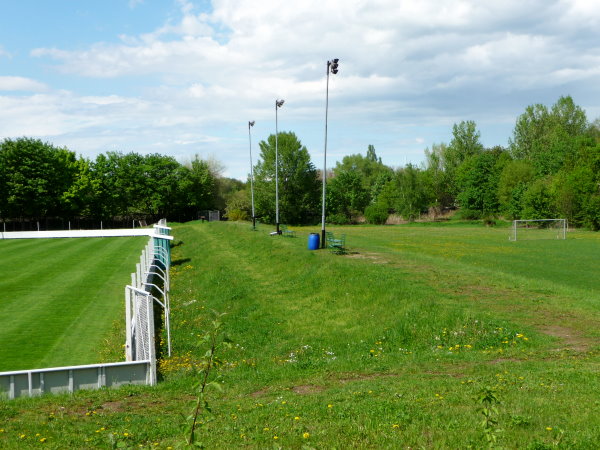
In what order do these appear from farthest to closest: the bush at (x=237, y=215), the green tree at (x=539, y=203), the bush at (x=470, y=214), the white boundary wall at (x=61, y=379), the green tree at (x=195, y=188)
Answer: the bush at (x=470, y=214) → the green tree at (x=195, y=188) → the bush at (x=237, y=215) → the green tree at (x=539, y=203) → the white boundary wall at (x=61, y=379)

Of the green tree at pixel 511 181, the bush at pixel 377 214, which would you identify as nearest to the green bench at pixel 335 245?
the green tree at pixel 511 181

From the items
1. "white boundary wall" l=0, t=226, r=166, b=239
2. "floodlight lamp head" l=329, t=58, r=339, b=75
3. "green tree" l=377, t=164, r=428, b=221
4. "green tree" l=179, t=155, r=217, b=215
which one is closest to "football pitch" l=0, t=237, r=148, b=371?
"floodlight lamp head" l=329, t=58, r=339, b=75

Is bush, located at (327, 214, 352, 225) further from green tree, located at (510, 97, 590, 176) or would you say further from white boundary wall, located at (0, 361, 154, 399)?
white boundary wall, located at (0, 361, 154, 399)

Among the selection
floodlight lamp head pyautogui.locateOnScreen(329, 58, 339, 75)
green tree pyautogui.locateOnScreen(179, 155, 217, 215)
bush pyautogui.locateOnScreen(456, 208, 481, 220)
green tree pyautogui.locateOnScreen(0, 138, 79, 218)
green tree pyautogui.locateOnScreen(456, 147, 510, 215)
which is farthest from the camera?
bush pyautogui.locateOnScreen(456, 208, 481, 220)

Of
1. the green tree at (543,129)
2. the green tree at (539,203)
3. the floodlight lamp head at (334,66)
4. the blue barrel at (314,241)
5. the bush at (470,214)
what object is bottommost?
the blue barrel at (314,241)

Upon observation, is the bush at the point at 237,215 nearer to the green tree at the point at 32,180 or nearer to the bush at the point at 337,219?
the bush at the point at 337,219

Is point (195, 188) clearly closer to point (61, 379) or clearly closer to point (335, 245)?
point (335, 245)

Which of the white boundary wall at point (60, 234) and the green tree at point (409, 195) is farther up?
the green tree at point (409, 195)

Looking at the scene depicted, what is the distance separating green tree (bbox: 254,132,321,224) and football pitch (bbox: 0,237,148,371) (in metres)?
52.6

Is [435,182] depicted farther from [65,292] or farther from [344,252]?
[65,292]

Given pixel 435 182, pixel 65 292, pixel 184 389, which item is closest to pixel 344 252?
pixel 65 292

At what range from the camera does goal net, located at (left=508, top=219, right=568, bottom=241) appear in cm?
5646

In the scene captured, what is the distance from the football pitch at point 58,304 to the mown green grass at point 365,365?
8.69 ft

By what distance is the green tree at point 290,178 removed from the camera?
90750 mm
